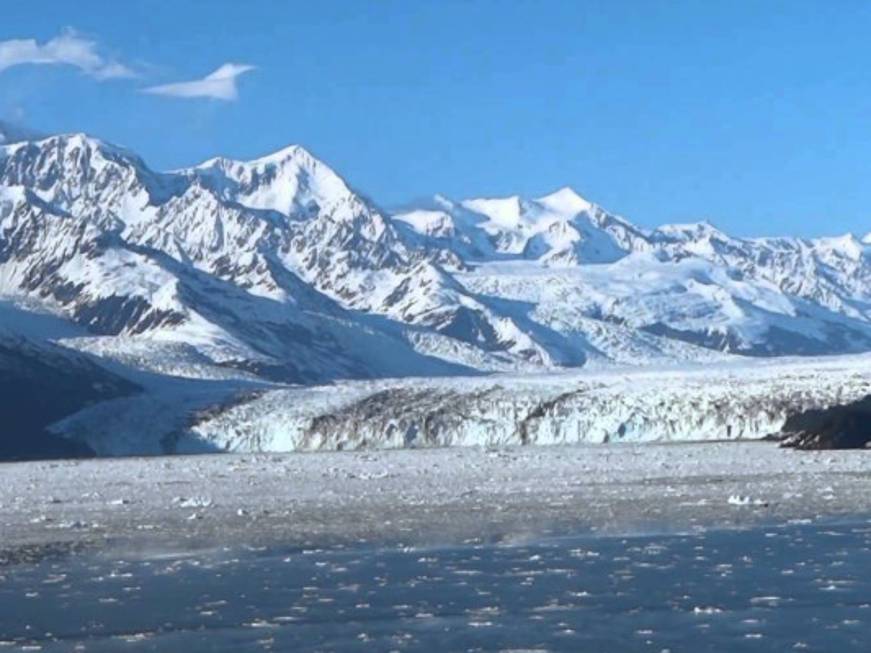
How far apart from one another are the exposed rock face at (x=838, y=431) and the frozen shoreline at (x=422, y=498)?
2.19 meters

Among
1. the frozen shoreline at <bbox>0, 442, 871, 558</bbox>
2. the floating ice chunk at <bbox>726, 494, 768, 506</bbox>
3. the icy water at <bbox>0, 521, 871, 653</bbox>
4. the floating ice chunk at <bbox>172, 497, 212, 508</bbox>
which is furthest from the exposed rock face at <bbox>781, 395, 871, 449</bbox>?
the icy water at <bbox>0, 521, 871, 653</bbox>

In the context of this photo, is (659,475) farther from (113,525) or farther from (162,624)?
(162,624)

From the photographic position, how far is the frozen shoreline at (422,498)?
35625mm

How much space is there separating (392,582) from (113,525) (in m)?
12.9

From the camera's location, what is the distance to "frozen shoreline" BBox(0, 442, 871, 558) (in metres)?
35.6

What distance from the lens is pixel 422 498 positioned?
44188mm

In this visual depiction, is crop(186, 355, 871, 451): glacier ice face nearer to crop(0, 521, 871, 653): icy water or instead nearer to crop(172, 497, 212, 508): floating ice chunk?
crop(172, 497, 212, 508): floating ice chunk

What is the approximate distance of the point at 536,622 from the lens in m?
23.9

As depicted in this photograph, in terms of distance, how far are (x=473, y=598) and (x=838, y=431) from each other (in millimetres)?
44126

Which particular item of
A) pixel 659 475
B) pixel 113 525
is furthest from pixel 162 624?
pixel 659 475

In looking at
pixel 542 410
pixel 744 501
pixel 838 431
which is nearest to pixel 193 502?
pixel 744 501

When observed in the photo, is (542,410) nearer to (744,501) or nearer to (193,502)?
(193,502)

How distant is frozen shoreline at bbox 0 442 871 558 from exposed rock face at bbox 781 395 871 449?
219cm

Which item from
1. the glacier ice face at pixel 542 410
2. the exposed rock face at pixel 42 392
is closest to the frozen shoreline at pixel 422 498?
the glacier ice face at pixel 542 410
